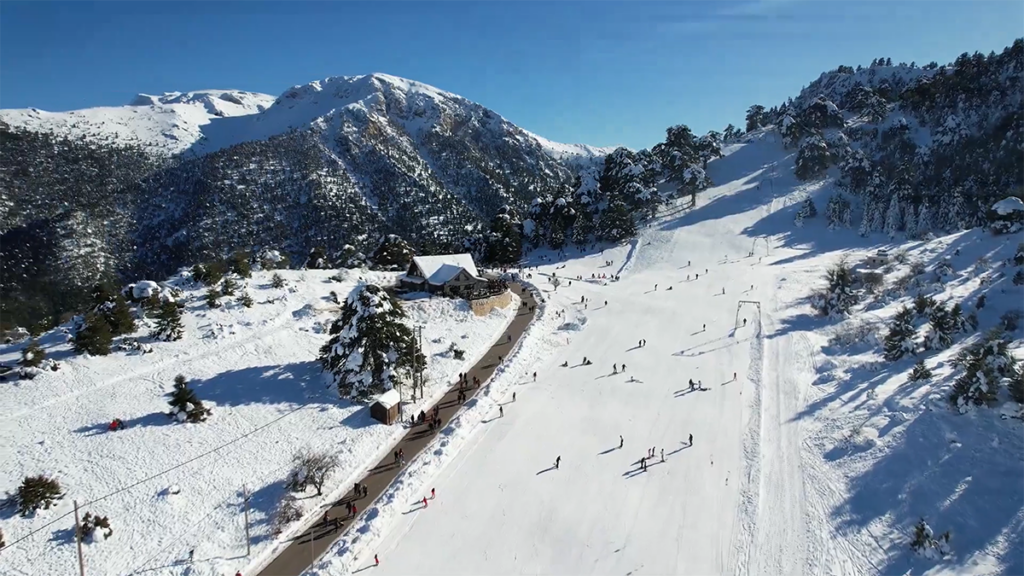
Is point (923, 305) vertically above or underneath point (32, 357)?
underneath

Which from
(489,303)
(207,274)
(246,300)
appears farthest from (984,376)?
(207,274)

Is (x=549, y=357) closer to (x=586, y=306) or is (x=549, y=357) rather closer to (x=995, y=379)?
(x=586, y=306)

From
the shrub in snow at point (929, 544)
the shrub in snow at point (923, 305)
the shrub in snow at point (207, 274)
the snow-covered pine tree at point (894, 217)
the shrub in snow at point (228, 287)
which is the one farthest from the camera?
the snow-covered pine tree at point (894, 217)

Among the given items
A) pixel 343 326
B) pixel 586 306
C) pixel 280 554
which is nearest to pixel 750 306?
pixel 586 306

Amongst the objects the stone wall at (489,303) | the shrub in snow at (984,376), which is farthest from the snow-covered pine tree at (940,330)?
the stone wall at (489,303)

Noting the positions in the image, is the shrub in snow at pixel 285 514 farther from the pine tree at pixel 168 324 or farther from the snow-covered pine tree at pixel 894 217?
the snow-covered pine tree at pixel 894 217

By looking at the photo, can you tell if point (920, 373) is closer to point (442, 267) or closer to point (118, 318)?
point (442, 267)

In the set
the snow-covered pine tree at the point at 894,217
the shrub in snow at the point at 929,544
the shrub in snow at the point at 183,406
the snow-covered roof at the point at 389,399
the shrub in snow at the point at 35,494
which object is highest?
the snow-covered pine tree at the point at 894,217
